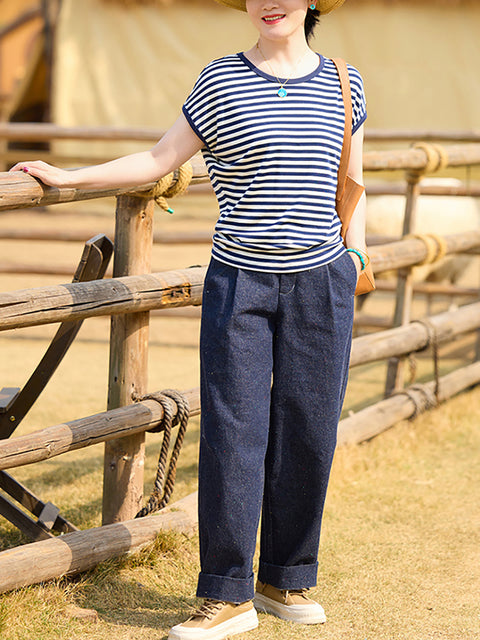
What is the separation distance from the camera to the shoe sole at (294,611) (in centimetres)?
221

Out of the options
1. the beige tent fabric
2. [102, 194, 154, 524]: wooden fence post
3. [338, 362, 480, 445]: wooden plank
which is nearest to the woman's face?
[102, 194, 154, 524]: wooden fence post

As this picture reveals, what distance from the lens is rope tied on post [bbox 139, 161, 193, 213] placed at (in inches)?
98.3

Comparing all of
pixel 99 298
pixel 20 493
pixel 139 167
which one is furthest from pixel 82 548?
pixel 139 167

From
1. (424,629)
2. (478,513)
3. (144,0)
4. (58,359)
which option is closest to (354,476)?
(478,513)

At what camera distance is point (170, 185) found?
253 cm

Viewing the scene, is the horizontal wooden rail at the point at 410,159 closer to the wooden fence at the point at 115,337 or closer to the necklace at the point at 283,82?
the wooden fence at the point at 115,337

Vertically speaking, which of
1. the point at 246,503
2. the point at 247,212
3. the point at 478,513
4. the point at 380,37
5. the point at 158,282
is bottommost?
the point at 478,513

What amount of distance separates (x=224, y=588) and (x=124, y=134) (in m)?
4.31

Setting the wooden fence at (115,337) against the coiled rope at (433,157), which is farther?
the coiled rope at (433,157)

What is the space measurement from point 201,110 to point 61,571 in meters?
1.22

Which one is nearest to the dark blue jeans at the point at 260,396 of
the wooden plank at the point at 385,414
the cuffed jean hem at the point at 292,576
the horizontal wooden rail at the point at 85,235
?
the cuffed jean hem at the point at 292,576

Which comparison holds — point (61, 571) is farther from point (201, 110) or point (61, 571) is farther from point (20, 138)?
point (20, 138)

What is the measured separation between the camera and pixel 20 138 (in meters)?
6.21

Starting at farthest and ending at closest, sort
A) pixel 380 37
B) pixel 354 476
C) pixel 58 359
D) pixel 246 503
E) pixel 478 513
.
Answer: pixel 380 37 < pixel 354 476 < pixel 478 513 < pixel 58 359 < pixel 246 503
